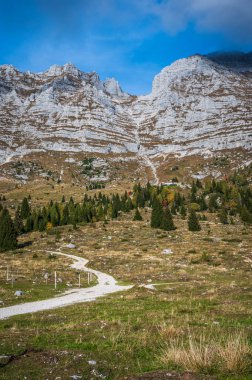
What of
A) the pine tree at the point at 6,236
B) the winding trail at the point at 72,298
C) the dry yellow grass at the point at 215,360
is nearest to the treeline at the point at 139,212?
the pine tree at the point at 6,236

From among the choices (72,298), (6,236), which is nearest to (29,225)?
(6,236)

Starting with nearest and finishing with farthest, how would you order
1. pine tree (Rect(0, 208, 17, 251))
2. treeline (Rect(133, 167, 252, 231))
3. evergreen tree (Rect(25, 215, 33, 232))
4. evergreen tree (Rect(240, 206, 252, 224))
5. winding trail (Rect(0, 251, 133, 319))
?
winding trail (Rect(0, 251, 133, 319))
pine tree (Rect(0, 208, 17, 251))
treeline (Rect(133, 167, 252, 231))
evergreen tree (Rect(25, 215, 33, 232))
evergreen tree (Rect(240, 206, 252, 224))

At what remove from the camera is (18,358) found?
9.70 meters

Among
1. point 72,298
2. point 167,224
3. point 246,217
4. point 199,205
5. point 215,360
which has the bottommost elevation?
point 72,298

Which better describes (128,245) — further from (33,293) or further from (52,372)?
(52,372)

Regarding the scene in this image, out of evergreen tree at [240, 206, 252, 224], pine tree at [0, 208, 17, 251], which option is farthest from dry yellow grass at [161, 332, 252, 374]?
evergreen tree at [240, 206, 252, 224]

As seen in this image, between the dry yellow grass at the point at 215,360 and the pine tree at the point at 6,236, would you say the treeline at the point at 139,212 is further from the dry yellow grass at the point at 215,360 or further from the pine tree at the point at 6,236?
the dry yellow grass at the point at 215,360

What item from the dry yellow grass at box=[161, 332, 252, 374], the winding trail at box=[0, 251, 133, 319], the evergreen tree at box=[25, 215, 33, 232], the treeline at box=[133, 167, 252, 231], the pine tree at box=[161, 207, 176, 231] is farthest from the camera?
the evergreen tree at box=[25, 215, 33, 232]

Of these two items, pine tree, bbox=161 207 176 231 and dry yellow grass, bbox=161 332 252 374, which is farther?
pine tree, bbox=161 207 176 231

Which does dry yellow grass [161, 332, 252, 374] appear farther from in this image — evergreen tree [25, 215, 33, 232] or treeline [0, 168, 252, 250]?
evergreen tree [25, 215, 33, 232]

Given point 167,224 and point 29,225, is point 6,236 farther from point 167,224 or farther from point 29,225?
point 167,224

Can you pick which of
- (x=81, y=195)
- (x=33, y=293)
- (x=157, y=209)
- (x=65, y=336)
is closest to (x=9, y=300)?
(x=33, y=293)

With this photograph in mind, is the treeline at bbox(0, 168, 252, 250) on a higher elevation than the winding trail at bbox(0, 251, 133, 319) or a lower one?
higher

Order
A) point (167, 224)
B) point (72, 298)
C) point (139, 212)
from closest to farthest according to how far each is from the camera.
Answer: point (72, 298) < point (167, 224) < point (139, 212)
